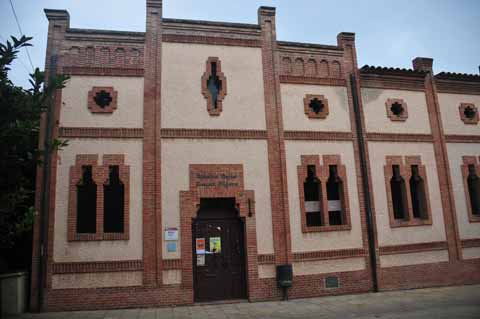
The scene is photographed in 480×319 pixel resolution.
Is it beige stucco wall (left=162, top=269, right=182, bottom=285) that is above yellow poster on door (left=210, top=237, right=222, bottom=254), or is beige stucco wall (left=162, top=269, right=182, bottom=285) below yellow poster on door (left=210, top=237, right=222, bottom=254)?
below

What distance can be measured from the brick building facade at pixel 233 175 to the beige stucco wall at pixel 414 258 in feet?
0.16

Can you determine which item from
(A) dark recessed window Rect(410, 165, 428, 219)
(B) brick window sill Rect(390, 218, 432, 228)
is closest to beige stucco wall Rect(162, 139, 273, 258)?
(B) brick window sill Rect(390, 218, 432, 228)

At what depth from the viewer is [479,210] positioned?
47.0 ft

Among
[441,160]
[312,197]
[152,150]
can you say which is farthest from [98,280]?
[441,160]

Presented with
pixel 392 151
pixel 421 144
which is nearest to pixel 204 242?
pixel 392 151

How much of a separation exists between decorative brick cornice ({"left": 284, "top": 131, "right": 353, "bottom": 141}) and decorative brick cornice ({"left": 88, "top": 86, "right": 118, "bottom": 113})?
17.8ft

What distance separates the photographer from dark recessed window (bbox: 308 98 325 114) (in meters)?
13.1

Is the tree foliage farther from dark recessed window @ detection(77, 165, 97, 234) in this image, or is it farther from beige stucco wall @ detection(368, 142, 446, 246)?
Result: beige stucco wall @ detection(368, 142, 446, 246)

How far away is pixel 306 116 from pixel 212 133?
3263mm

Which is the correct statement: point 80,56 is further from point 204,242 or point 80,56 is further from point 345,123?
point 345,123

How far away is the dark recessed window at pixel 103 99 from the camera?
38.2 ft

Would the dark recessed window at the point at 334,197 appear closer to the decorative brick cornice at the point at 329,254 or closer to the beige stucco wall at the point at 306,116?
the decorative brick cornice at the point at 329,254

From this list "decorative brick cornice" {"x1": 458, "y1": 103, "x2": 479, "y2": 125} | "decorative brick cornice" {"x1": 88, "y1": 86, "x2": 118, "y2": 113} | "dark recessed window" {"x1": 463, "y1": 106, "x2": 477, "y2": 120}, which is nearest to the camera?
"decorative brick cornice" {"x1": 88, "y1": 86, "x2": 118, "y2": 113}

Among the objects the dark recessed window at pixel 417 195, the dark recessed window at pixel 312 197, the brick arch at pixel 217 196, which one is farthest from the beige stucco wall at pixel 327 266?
the dark recessed window at pixel 417 195
